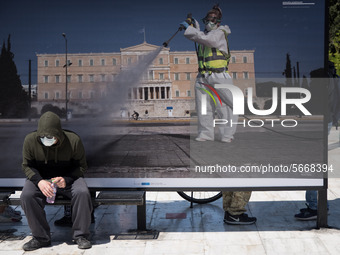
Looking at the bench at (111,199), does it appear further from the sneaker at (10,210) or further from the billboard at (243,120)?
the sneaker at (10,210)

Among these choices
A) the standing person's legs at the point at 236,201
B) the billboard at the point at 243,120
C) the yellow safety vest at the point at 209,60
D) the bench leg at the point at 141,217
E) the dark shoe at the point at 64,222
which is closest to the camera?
the billboard at the point at 243,120

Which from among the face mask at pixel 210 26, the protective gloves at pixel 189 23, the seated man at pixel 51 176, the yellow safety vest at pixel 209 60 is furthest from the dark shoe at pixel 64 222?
the face mask at pixel 210 26

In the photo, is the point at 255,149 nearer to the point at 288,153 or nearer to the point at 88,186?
the point at 288,153

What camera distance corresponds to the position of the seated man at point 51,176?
4.96 metres

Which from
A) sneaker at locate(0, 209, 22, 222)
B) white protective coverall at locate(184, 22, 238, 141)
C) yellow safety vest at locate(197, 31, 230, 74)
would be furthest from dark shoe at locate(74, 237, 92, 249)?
yellow safety vest at locate(197, 31, 230, 74)

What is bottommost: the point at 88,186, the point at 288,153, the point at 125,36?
the point at 88,186

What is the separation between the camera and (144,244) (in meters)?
5.19

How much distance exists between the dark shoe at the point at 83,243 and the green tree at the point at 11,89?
168 centimetres

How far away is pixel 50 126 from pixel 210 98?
6.20ft

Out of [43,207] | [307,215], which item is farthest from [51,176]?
[307,215]

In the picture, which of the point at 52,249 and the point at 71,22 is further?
the point at 71,22

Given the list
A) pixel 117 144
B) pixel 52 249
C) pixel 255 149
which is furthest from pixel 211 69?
pixel 52 249

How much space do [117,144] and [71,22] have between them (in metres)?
1.57

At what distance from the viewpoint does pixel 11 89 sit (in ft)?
18.0
